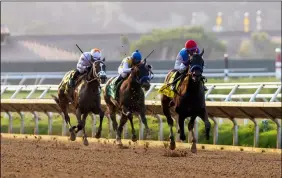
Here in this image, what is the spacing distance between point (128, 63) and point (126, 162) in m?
3.21

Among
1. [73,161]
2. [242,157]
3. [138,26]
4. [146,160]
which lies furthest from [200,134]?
[138,26]

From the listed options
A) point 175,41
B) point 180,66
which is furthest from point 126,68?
point 175,41

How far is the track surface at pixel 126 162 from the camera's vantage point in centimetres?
953

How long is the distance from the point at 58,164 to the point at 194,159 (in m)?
2.28

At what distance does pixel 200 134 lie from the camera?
15.2 m

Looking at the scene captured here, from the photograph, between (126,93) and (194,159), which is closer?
(194,159)

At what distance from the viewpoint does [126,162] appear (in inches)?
444

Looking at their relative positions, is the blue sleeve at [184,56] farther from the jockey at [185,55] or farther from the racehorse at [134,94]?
the racehorse at [134,94]

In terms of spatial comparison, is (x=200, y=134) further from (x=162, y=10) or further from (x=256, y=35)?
(x=162, y=10)

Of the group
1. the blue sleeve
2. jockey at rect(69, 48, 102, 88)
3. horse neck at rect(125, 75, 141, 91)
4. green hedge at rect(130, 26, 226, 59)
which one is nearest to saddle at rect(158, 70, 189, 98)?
the blue sleeve

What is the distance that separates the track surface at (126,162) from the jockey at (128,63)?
1.00m

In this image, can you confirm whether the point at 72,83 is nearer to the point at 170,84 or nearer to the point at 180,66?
the point at 170,84

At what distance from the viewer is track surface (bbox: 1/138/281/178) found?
9531mm

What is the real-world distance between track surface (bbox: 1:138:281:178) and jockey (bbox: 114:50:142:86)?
1.00 m
